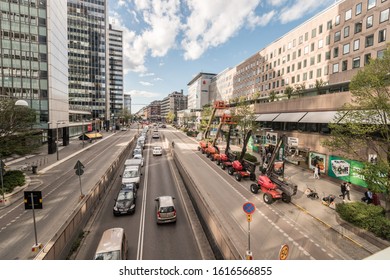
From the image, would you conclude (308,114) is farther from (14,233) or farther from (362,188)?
(14,233)

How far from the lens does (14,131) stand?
21.0 m

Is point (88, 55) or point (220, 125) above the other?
point (88, 55)

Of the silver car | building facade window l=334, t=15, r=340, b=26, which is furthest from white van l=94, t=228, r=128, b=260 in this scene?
building facade window l=334, t=15, r=340, b=26

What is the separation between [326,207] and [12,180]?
2805cm

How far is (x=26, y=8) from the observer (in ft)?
112

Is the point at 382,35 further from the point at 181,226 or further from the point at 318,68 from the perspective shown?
the point at 181,226

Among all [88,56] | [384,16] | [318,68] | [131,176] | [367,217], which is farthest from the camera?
[88,56]

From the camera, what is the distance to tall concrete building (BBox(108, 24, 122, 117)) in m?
132

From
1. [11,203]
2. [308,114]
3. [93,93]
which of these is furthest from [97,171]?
[93,93]

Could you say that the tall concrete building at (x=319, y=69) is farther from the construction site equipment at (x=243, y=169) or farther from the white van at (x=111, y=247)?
the white van at (x=111, y=247)

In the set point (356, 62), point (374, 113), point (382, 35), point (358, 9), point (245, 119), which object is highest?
point (358, 9)

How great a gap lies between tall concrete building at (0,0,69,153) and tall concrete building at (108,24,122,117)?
9841 cm

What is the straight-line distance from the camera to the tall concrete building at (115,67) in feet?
434

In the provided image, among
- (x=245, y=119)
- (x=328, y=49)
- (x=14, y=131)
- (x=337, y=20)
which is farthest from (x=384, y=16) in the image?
(x=14, y=131)
